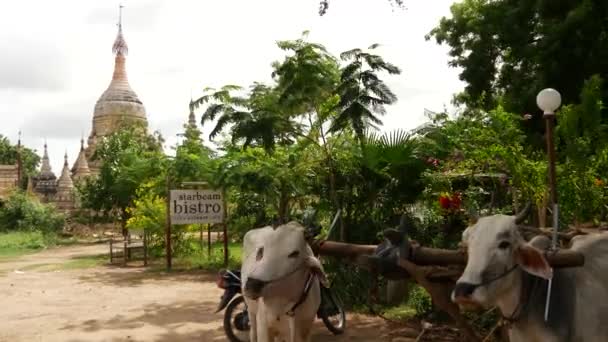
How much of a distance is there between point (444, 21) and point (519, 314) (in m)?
13.2

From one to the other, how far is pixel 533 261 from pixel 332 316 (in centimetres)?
465

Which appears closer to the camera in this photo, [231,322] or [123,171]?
[231,322]

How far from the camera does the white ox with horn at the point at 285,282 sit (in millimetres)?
3979

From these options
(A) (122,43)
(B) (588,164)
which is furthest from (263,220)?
(A) (122,43)

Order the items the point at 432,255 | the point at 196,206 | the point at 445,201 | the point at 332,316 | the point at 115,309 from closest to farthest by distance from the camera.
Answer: the point at 432,255, the point at 332,316, the point at 445,201, the point at 115,309, the point at 196,206

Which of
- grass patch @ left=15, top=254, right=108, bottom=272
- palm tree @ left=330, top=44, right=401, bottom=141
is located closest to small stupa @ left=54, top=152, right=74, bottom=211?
grass patch @ left=15, top=254, right=108, bottom=272

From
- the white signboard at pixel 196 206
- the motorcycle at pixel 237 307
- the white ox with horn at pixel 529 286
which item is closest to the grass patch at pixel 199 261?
the white signboard at pixel 196 206

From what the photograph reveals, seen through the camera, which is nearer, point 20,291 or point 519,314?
point 519,314

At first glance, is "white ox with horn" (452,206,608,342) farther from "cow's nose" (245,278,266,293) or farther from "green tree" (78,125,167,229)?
"green tree" (78,125,167,229)

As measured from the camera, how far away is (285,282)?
411 cm

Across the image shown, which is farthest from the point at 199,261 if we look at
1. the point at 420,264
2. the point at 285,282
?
the point at 420,264

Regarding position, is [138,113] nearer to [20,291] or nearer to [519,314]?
[20,291]

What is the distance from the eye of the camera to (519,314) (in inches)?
122

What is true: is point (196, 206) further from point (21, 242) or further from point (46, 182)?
point (46, 182)
